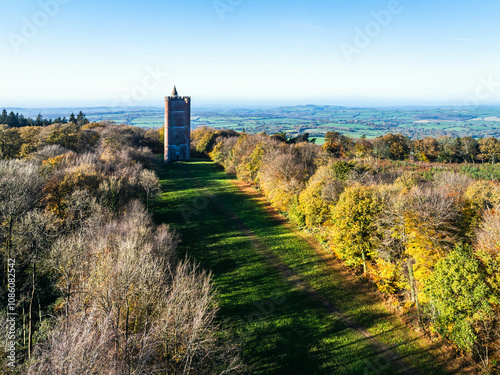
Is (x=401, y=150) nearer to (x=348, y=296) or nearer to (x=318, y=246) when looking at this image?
(x=318, y=246)

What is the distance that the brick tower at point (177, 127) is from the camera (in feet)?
260

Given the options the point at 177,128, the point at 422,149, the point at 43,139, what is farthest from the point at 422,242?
the point at 177,128

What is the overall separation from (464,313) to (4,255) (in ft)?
94.6

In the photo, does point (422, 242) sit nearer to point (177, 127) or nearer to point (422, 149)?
point (422, 149)

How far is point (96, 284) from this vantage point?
45.1ft

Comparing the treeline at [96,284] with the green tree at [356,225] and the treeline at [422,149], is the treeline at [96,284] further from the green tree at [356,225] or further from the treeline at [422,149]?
the treeline at [422,149]

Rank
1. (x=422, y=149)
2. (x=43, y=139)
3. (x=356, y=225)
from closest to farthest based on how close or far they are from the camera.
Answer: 1. (x=356, y=225)
2. (x=43, y=139)
3. (x=422, y=149)

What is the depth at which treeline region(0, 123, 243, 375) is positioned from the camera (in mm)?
10336

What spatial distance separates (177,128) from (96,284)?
7085cm

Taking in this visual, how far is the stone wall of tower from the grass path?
43774 mm

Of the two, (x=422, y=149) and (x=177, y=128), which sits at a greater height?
(x=177, y=128)

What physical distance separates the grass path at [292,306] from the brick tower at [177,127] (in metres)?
43.8

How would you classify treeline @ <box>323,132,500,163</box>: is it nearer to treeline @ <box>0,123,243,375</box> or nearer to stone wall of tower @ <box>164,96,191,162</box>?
stone wall of tower @ <box>164,96,191,162</box>

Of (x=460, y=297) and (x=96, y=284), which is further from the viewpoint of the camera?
(x=460, y=297)
